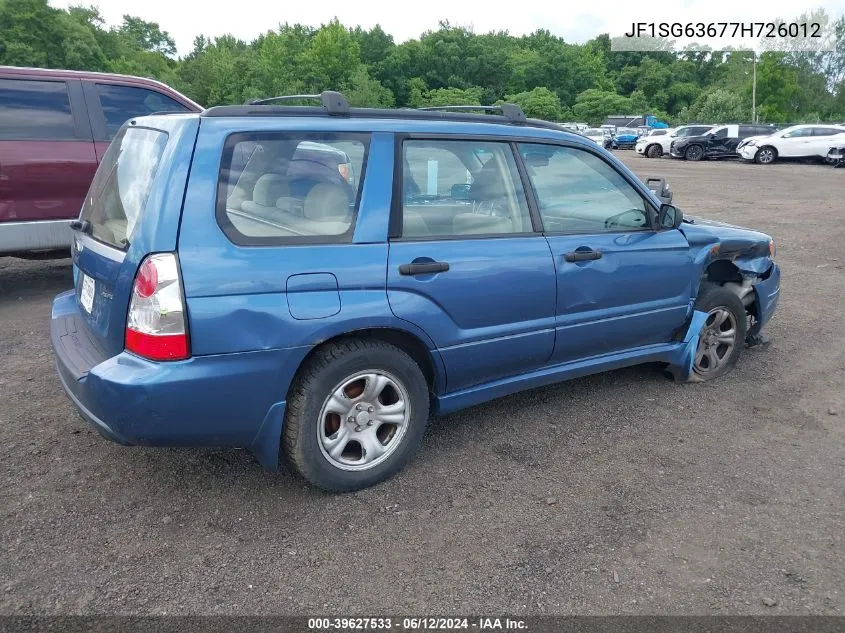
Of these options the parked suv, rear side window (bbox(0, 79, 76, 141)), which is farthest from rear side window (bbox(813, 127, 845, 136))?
rear side window (bbox(0, 79, 76, 141))

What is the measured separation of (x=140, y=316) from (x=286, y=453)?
86cm

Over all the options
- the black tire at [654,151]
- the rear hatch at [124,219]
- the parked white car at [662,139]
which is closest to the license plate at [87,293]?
the rear hatch at [124,219]

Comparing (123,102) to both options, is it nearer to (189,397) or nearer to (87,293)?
(87,293)

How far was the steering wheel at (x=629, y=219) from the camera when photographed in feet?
13.3

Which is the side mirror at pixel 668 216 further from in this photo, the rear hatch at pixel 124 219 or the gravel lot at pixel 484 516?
the rear hatch at pixel 124 219

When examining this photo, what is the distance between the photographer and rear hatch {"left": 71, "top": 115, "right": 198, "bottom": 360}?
2.75m

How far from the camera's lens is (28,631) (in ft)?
7.67

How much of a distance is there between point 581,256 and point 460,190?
0.77 m

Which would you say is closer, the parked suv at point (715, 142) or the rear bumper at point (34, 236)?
the rear bumper at point (34, 236)

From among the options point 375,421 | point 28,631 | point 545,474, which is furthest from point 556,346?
point 28,631

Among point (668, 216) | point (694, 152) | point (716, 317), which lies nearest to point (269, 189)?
point (668, 216)

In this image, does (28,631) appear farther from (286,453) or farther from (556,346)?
(556,346)

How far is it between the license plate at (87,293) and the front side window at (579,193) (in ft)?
7.33

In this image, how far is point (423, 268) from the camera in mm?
3203
